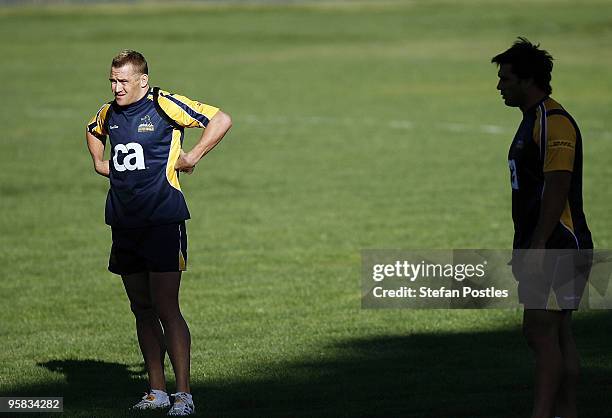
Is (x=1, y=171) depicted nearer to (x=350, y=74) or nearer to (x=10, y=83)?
(x=10, y=83)

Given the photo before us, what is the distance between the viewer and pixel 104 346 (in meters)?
10.1

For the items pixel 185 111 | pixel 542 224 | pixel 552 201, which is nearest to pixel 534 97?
pixel 552 201

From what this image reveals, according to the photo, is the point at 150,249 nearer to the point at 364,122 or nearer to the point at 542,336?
the point at 542,336

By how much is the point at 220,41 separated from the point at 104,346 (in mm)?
45197

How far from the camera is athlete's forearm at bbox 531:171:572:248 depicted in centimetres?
653

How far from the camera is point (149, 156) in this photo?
7.46 metres

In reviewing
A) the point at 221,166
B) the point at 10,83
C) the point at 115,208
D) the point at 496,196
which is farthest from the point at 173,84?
the point at 115,208

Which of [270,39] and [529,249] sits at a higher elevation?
[270,39]

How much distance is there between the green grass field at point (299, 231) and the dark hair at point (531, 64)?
81.7 inches

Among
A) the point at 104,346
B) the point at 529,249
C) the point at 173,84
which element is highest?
the point at 173,84

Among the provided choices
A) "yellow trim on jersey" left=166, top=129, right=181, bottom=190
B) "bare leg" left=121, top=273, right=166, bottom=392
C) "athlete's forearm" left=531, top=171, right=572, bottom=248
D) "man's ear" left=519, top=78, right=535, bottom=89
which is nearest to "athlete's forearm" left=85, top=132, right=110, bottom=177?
"yellow trim on jersey" left=166, top=129, right=181, bottom=190

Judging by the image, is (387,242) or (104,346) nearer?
(104,346)

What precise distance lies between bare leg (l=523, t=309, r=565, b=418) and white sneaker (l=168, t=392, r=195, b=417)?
2060 mm

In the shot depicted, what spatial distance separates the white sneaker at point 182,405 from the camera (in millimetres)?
7414
